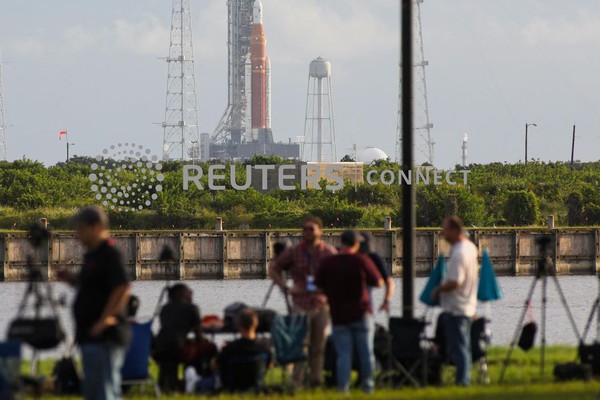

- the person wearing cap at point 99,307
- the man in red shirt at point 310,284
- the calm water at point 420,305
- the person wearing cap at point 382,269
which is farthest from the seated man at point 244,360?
the calm water at point 420,305

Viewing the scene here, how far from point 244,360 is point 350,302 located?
1296 mm

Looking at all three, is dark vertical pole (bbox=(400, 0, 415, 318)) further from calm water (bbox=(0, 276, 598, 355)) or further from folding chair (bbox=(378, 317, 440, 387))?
calm water (bbox=(0, 276, 598, 355))

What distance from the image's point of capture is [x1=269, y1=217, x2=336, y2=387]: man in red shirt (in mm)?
16516

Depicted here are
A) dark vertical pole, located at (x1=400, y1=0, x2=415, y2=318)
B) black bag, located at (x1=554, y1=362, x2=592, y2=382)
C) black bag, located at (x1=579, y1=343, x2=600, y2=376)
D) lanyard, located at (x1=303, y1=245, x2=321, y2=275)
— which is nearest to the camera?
lanyard, located at (x1=303, y1=245, x2=321, y2=275)

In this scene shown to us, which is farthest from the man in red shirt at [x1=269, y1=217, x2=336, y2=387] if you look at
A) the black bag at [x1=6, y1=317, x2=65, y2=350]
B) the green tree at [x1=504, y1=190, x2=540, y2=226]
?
the green tree at [x1=504, y1=190, x2=540, y2=226]

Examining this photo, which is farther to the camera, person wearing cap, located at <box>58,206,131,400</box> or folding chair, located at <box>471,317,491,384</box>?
folding chair, located at <box>471,317,491,384</box>

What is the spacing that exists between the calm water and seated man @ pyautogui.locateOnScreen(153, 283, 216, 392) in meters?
18.7

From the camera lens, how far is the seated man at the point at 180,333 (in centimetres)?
1611

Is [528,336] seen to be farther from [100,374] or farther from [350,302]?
[100,374]

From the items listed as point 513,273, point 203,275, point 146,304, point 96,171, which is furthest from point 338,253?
point 96,171

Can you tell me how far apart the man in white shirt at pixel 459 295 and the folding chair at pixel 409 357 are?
1.03 ft

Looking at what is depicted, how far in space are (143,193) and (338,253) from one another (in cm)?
7985

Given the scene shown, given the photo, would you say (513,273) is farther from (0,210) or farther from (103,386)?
(103,386)

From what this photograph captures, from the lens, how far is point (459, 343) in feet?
54.9
